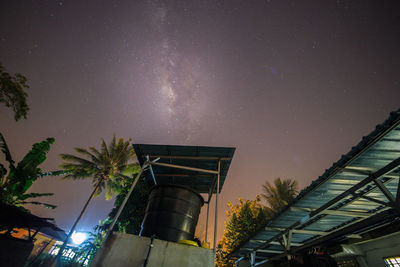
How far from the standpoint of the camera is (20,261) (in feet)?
28.8

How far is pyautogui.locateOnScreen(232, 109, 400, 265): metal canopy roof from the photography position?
11.0 ft

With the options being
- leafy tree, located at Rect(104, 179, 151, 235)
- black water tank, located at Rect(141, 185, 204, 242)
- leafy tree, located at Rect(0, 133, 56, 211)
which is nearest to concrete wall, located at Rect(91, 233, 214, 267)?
black water tank, located at Rect(141, 185, 204, 242)

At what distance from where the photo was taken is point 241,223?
67.3 feet

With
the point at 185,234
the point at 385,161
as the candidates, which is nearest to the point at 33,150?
the point at 185,234

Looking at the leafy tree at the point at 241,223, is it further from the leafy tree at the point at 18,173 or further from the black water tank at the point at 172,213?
the leafy tree at the point at 18,173

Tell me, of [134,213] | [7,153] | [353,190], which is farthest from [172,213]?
[7,153]

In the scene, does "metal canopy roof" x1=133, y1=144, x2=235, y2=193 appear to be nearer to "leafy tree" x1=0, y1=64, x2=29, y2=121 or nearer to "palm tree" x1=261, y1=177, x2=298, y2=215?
"leafy tree" x1=0, y1=64, x2=29, y2=121

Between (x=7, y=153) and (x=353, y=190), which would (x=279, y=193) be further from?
(x=7, y=153)

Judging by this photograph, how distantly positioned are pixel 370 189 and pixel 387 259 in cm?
416

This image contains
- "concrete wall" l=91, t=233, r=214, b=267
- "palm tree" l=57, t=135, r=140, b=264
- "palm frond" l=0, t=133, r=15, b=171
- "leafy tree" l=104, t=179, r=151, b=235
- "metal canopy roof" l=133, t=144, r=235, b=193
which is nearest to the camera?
"concrete wall" l=91, t=233, r=214, b=267

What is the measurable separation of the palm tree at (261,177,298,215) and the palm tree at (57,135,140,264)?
17.1 meters

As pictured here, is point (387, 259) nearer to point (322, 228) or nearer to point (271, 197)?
point (322, 228)

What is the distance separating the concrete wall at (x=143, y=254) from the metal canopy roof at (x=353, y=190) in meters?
3.22

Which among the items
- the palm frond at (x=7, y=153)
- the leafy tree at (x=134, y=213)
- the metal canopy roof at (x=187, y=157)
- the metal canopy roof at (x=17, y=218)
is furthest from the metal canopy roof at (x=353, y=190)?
the palm frond at (x=7, y=153)
